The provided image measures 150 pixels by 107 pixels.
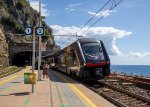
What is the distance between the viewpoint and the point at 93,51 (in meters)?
30.8

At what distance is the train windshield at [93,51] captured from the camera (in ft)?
99.0

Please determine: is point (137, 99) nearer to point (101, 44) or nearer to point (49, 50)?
point (101, 44)

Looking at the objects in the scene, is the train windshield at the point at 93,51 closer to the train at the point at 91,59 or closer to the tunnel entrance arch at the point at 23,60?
the train at the point at 91,59

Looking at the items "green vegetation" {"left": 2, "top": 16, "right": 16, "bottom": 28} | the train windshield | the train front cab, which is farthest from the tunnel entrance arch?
the train front cab

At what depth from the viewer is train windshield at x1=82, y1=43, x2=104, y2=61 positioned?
99.0 feet

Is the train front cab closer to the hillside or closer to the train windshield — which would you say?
the train windshield

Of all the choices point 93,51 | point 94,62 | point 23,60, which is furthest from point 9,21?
point 94,62

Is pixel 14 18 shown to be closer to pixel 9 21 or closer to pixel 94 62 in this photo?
pixel 9 21

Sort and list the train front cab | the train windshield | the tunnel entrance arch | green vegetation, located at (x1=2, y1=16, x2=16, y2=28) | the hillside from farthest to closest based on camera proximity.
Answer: the tunnel entrance arch, green vegetation, located at (x1=2, y1=16, x2=16, y2=28), the hillside, the train windshield, the train front cab

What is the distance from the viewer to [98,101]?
712 inches

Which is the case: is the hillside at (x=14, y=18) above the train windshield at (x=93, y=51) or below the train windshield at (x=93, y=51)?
above

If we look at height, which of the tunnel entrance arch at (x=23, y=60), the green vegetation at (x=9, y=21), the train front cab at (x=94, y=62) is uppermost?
the green vegetation at (x=9, y=21)

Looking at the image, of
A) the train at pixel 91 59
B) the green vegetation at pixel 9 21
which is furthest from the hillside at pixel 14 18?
the train at pixel 91 59

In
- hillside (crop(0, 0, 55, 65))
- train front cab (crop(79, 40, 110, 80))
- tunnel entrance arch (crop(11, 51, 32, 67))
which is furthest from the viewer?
tunnel entrance arch (crop(11, 51, 32, 67))
